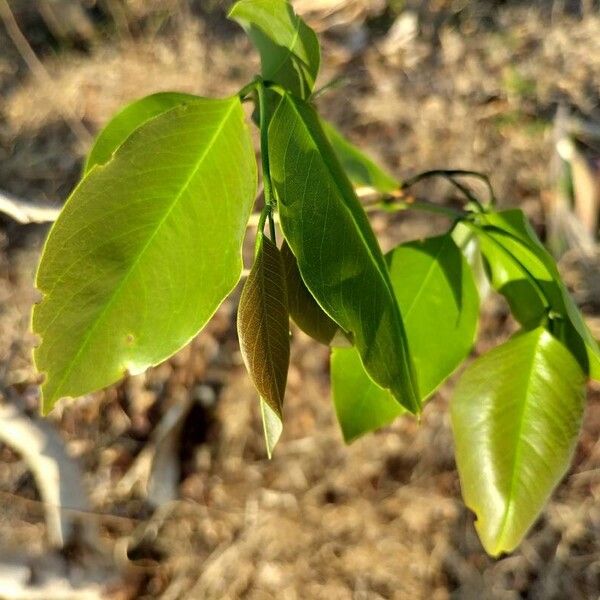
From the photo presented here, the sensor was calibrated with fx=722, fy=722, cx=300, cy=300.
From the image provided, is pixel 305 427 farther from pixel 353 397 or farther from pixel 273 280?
pixel 273 280

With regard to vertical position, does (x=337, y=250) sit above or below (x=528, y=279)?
above

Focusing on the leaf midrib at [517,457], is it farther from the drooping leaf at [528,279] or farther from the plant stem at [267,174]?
the plant stem at [267,174]

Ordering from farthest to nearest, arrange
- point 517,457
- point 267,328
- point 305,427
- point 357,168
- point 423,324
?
point 305,427, point 357,168, point 423,324, point 517,457, point 267,328

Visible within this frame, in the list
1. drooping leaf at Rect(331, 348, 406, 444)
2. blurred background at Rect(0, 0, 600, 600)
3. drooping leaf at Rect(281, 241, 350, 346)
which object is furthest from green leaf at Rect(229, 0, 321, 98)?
blurred background at Rect(0, 0, 600, 600)

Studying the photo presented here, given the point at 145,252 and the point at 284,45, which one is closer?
the point at 145,252

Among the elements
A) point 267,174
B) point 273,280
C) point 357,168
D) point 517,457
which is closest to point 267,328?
point 273,280

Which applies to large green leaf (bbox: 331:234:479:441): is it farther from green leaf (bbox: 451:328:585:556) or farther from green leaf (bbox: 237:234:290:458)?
green leaf (bbox: 237:234:290:458)

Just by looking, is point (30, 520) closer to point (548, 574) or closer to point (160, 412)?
point (160, 412)
